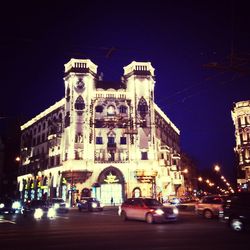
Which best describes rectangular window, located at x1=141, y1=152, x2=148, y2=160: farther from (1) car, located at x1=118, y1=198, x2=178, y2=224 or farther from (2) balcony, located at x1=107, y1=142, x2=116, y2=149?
(1) car, located at x1=118, y1=198, x2=178, y2=224

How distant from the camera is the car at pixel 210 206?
23.3 m

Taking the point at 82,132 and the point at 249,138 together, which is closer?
the point at 82,132

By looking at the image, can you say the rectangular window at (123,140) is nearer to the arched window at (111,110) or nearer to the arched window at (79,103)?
the arched window at (111,110)

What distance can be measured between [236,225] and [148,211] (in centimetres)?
641

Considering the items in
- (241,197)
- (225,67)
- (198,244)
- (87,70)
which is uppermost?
(87,70)

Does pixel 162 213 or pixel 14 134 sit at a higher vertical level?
pixel 14 134

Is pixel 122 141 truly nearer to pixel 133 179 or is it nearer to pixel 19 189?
pixel 133 179

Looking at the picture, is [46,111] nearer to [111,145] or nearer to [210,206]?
[111,145]

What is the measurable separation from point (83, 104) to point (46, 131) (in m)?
14.5

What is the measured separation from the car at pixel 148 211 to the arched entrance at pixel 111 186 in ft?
112

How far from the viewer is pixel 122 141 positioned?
58.9 metres

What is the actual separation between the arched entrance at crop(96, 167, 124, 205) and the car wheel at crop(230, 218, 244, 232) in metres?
42.3

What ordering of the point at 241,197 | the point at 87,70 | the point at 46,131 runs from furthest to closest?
the point at 46,131 → the point at 87,70 → the point at 241,197

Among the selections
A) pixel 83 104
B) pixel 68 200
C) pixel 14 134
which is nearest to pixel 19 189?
pixel 14 134
